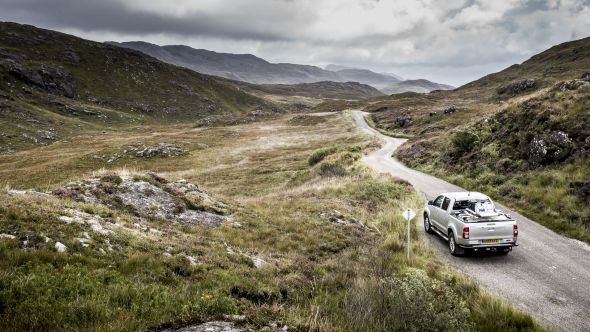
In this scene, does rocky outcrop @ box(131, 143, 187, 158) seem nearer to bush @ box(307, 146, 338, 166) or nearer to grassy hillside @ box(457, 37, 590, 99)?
bush @ box(307, 146, 338, 166)

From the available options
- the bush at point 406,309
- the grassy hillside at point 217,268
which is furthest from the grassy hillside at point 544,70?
the bush at point 406,309

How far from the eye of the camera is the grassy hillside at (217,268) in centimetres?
682

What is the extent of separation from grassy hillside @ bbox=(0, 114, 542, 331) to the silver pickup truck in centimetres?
125

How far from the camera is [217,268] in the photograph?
9.91 m

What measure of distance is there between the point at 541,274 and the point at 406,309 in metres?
7.33

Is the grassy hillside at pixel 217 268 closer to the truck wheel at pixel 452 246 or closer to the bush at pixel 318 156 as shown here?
the truck wheel at pixel 452 246

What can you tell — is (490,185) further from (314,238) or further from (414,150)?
(414,150)

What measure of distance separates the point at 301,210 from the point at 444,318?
476 inches

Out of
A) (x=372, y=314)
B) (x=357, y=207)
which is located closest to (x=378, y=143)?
(x=357, y=207)

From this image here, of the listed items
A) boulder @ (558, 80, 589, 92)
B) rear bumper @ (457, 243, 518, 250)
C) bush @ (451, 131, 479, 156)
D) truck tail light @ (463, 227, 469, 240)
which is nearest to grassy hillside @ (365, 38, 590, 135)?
bush @ (451, 131, 479, 156)

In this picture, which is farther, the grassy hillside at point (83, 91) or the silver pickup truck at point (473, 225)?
the grassy hillside at point (83, 91)

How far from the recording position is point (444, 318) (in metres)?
7.84

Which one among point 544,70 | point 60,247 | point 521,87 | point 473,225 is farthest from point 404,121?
point 544,70

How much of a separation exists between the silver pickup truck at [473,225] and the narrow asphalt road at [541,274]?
59cm
